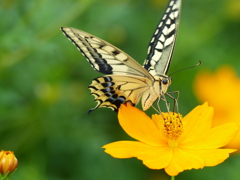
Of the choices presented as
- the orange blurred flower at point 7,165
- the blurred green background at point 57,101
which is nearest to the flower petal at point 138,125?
the orange blurred flower at point 7,165

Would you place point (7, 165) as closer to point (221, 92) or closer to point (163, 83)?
point (163, 83)

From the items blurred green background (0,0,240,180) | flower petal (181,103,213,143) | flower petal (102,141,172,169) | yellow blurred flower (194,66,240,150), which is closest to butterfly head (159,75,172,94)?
flower petal (181,103,213,143)

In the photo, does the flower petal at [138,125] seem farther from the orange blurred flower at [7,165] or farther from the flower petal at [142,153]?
the orange blurred flower at [7,165]

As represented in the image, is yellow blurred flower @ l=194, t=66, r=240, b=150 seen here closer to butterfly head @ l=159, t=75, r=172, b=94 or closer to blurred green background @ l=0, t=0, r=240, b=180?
blurred green background @ l=0, t=0, r=240, b=180

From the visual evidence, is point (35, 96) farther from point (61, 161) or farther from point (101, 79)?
point (101, 79)

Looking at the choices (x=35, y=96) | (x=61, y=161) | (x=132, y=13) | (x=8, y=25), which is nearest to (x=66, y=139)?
(x=61, y=161)

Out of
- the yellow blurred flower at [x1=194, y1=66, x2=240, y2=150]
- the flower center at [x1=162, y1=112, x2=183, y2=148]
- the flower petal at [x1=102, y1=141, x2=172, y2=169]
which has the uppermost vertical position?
the flower petal at [x1=102, y1=141, x2=172, y2=169]

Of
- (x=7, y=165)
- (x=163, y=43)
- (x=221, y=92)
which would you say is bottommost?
(x=221, y=92)

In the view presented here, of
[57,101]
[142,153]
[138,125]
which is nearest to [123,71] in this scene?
[138,125]
